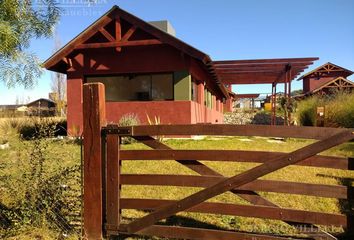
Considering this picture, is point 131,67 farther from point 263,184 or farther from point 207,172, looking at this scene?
point 263,184

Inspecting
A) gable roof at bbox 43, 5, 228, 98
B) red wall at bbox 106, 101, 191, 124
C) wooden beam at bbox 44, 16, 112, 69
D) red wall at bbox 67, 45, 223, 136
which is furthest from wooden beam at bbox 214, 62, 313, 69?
wooden beam at bbox 44, 16, 112, 69

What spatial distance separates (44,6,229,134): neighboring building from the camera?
44.8ft

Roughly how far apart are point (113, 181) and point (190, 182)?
30.8 inches

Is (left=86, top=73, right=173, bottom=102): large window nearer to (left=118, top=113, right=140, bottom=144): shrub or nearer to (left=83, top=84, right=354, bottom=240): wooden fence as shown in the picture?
(left=118, top=113, right=140, bottom=144): shrub

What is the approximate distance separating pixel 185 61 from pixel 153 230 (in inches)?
418

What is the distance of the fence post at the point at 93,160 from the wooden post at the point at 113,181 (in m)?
0.08

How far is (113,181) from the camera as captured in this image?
144 inches

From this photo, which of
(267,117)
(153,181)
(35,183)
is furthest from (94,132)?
(267,117)

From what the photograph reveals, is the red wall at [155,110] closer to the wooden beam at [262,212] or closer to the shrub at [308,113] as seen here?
the shrub at [308,113]

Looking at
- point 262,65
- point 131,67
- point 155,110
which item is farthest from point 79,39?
point 262,65

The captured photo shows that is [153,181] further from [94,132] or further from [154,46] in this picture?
[154,46]

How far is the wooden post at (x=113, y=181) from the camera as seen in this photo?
144 inches

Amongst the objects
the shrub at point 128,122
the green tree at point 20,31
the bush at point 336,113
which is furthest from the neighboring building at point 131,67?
the green tree at point 20,31

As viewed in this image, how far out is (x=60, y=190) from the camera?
420 centimetres
